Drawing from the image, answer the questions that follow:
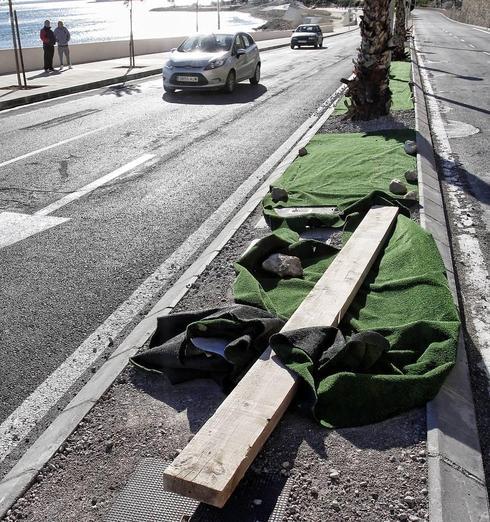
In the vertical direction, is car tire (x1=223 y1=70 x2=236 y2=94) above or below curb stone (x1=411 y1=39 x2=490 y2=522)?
below

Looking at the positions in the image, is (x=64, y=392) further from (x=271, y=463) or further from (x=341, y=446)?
(x=341, y=446)

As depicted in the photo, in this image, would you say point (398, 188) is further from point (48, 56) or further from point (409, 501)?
point (48, 56)

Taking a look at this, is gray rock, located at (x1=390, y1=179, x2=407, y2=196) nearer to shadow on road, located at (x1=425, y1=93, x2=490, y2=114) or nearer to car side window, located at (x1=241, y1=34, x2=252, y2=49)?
shadow on road, located at (x1=425, y1=93, x2=490, y2=114)

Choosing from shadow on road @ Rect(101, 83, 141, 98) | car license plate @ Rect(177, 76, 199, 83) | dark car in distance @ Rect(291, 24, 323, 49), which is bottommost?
dark car in distance @ Rect(291, 24, 323, 49)

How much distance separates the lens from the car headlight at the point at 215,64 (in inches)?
682

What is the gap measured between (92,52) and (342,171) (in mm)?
24945

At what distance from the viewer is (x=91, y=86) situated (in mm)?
20531

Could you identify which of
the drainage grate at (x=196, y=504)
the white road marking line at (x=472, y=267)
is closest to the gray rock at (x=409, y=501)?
the drainage grate at (x=196, y=504)

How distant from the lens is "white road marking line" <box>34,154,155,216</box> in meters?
7.68

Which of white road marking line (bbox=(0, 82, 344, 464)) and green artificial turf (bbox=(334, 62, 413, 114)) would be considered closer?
white road marking line (bbox=(0, 82, 344, 464))

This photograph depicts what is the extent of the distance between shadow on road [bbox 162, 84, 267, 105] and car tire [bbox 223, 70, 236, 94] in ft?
0.55

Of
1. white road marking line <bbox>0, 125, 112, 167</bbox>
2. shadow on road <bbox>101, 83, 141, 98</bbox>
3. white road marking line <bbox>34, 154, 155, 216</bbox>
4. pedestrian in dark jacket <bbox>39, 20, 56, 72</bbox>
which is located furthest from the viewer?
pedestrian in dark jacket <bbox>39, 20, 56, 72</bbox>

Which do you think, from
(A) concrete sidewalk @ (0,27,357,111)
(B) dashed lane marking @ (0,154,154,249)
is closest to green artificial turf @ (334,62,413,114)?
(B) dashed lane marking @ (0,154,154,249)

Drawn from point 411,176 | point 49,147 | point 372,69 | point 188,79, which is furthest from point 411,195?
point 188,79
